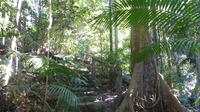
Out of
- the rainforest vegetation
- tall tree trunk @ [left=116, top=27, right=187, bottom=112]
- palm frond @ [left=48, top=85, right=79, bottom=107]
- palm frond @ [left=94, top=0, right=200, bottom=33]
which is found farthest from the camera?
tall tree trunk @ [left=116, top=27, right=187, bottom=112]

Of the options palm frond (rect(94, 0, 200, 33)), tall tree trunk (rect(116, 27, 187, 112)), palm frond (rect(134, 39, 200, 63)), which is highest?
palm frond (rect(94, 0, 200, 33))

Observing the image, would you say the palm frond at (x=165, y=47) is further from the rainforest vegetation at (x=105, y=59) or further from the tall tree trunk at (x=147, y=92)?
the tall tree trunk at (x=147, y=92)

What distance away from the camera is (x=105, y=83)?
8148 mm

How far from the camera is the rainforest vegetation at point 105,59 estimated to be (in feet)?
7.88

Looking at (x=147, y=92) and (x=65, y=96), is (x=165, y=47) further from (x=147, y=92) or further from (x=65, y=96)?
(x=147, y=92)

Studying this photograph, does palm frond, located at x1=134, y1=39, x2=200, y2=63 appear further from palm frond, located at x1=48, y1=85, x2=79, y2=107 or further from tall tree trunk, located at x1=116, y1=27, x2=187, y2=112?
tall tree trunk, located at x1=116, y1=27, x2=187, y2=112

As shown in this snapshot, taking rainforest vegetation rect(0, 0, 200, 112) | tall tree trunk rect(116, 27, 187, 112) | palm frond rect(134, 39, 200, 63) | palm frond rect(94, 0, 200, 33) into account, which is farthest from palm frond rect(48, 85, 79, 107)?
palm frond rect(94, 0, 200, 33)

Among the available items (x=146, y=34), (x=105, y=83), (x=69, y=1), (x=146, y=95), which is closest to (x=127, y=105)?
(x=146, y=95)

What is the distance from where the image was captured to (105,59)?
29.6ft

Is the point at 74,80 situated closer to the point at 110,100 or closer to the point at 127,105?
the point at 110,100

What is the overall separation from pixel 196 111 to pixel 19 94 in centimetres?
428

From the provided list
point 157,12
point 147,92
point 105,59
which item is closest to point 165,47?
point 157,12

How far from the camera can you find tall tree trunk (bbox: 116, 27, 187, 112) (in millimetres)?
5645

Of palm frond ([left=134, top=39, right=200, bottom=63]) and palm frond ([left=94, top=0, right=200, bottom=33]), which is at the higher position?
palm frond ([left=94, top=0, right=200, bottom=33])
